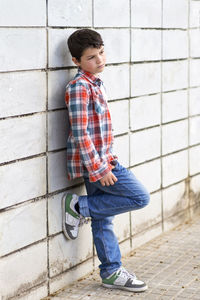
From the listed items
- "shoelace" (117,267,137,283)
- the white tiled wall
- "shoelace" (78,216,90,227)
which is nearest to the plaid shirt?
the white tiled wall

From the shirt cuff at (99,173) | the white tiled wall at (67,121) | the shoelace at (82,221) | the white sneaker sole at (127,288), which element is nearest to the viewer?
the white tiled wall at (67,121)

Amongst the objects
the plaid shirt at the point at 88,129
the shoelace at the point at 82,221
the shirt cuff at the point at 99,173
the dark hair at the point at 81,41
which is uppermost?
the dark hair at the point at 81,41

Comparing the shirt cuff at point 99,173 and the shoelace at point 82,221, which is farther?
the shoelace at point 82,221

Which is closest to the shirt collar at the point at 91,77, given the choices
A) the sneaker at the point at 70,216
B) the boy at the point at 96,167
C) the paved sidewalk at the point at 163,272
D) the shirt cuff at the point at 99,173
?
the boy at the point at 96,167

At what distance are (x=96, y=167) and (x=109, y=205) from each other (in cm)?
35

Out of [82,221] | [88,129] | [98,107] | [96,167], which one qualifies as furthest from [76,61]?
[82,221]

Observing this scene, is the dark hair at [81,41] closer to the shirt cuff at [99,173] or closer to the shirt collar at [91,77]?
the shirt collar at [91,77]

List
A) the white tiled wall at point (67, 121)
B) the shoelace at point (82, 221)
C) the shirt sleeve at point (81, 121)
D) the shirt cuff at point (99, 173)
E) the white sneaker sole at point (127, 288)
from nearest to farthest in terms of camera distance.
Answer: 1. the white tiled wall at point (67, 121)
2. the shirt sleeve at point (81, 121)
3. the shirt cuff at point (99, 173)
4. the white sneaker sole at point (127, 288)
5. the shoelace at point (82, 221)

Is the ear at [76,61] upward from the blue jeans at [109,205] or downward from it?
upward

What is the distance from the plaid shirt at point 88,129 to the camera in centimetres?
429

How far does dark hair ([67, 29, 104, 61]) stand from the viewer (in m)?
4.36
